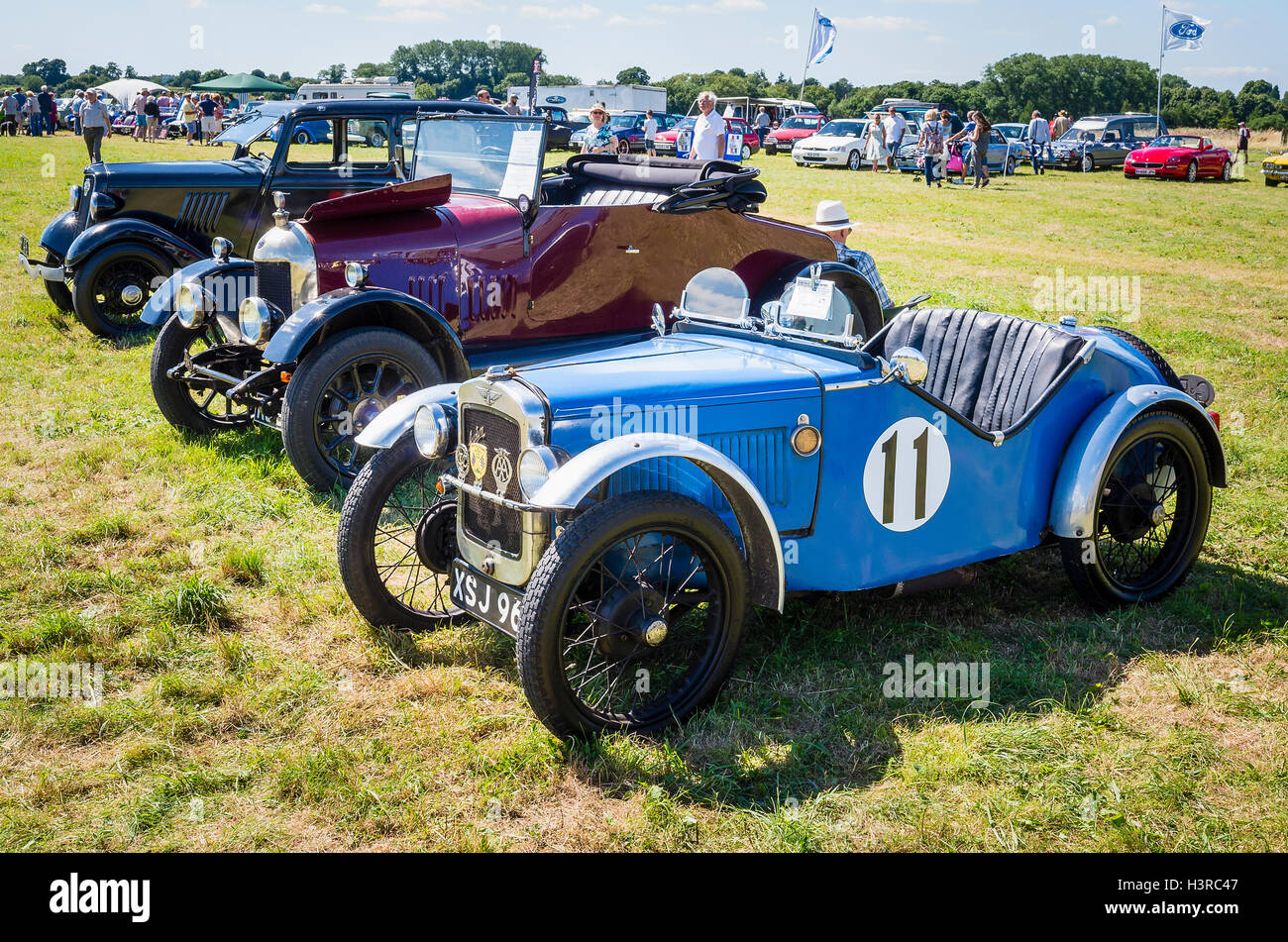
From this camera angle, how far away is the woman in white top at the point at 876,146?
2686cm

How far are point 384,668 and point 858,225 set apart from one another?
14.4 meters

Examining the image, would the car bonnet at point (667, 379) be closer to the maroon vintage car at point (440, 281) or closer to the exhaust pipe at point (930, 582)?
the exhaust pipe at point (930, 582)

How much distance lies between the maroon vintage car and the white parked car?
21.9 m

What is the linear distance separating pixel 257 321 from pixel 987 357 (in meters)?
3.83

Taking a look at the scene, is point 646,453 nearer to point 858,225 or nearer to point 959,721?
point 959,721

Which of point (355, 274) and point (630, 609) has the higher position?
point (355, 274)

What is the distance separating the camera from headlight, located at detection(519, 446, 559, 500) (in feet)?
9.86

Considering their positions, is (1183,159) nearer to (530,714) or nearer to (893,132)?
(893,132)

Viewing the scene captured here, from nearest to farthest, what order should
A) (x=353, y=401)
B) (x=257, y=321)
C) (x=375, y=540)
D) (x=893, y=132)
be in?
(x=375, y=540)
(x=353, y=401)
(x=257, y=321)
(x=893, y=132)

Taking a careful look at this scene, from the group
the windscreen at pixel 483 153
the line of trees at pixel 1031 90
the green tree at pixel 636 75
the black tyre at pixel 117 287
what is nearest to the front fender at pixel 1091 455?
the windscreen at pixel 483 153

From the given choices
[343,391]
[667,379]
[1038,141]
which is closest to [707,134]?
[343,391]

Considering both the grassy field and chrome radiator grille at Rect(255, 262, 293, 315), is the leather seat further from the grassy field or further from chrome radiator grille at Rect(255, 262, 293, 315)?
chrome radiator grille at Rect(255, 262, 293, 315)
